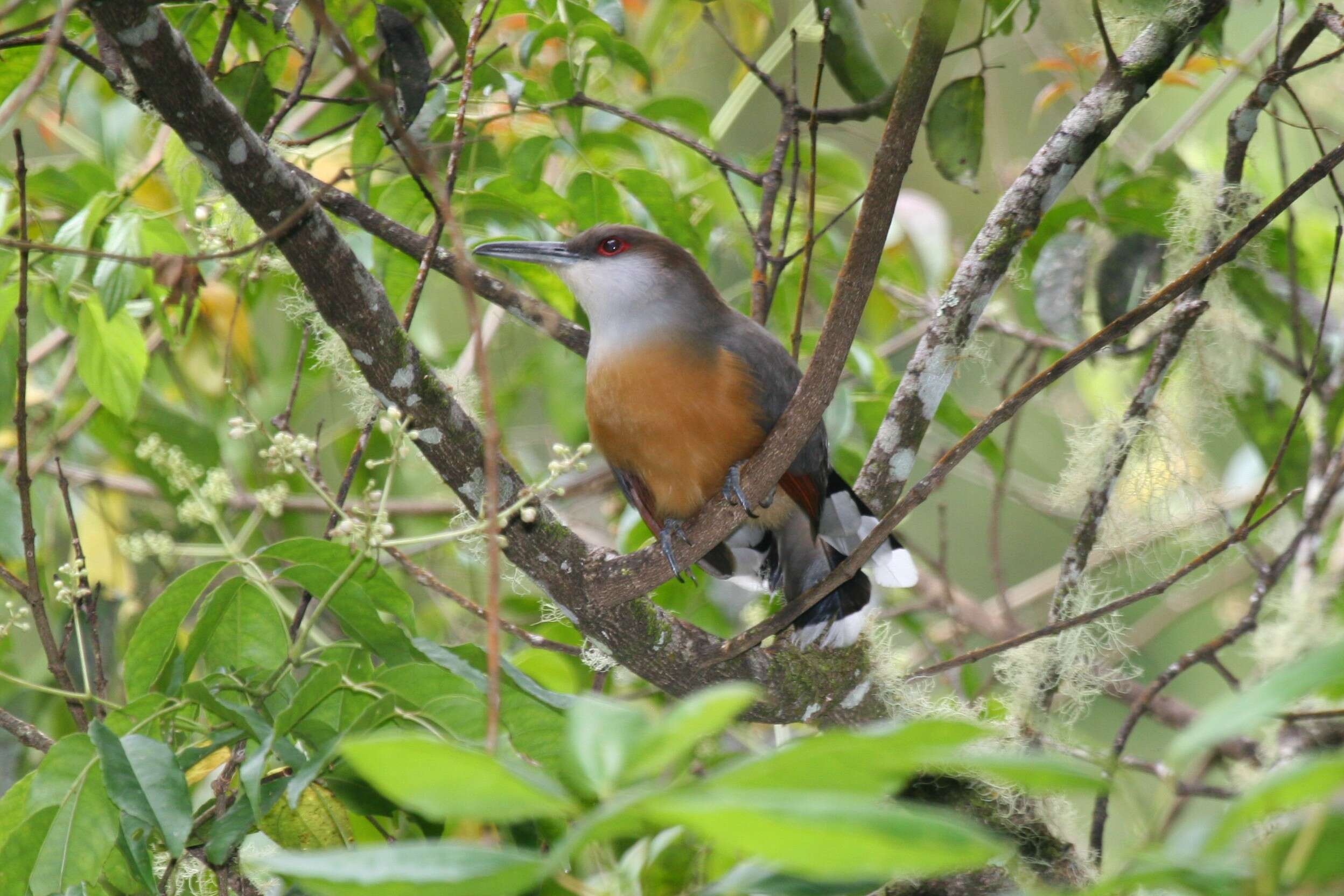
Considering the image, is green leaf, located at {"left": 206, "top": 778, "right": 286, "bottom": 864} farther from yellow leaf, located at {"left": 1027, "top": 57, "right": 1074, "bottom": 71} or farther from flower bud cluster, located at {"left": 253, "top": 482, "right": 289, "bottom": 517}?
yellow leaf, located at {"left": 1027, "top": 57, "right": 1074, "bottom": 71}

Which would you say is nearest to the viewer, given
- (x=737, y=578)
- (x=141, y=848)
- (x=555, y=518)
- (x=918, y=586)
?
(x=141, y=848)

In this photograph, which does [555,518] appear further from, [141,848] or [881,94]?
[881,94]

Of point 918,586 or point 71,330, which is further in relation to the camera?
point 918,586

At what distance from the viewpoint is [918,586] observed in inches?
186

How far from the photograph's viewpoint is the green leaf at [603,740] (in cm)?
74

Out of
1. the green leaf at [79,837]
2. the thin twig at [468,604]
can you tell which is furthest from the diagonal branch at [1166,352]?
A: the green leaf at [79,837]

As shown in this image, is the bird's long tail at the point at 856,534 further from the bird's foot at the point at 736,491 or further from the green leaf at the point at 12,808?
the green leaf at the point at 12,808

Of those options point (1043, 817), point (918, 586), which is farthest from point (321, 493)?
point (918, 586)

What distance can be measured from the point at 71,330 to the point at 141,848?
1417mm

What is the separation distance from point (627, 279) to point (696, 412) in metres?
0.51

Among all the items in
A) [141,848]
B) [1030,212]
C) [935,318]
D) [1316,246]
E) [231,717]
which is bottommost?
[141,848]

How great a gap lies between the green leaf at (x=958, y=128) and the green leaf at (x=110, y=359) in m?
2.02

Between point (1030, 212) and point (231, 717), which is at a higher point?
point (1030, 212)

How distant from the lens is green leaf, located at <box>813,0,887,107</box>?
2670mm
